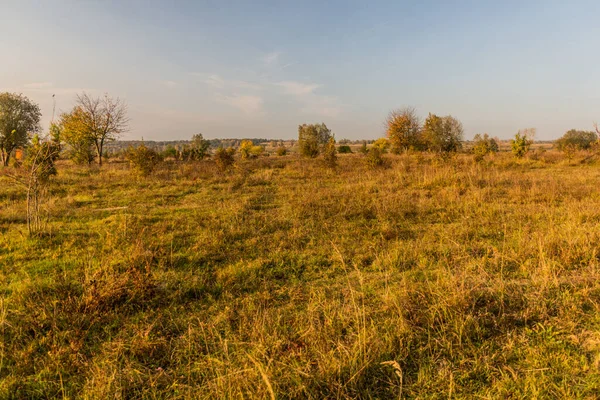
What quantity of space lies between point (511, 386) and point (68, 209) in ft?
35.3

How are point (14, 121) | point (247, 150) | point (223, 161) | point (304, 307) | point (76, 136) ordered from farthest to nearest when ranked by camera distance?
point (247, 150), point (14, 121), point (76, 136), point (223, 161), point (304, 307)

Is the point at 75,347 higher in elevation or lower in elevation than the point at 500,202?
lower

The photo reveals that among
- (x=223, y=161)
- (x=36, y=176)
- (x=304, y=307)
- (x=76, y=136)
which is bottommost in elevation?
(x=304, y=307)

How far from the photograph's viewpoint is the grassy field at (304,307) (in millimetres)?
2293

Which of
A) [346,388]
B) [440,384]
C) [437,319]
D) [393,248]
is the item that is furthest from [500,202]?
[346,388]

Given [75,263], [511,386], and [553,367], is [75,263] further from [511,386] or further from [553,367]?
[553,367]

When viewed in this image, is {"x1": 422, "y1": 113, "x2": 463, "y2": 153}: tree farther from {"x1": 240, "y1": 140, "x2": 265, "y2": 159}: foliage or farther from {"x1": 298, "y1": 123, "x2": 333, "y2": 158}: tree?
{"x1": 240, "y1": 140, "x2": 265, "y2": 159}: foliage

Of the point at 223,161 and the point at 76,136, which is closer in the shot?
the point at 223,161

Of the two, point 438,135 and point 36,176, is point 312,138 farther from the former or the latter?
point 36,176

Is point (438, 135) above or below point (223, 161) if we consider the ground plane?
above

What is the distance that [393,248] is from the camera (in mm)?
5277

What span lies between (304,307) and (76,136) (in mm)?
27363

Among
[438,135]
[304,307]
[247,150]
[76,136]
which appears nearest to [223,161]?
[76,136]

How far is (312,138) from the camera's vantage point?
48406 mm
